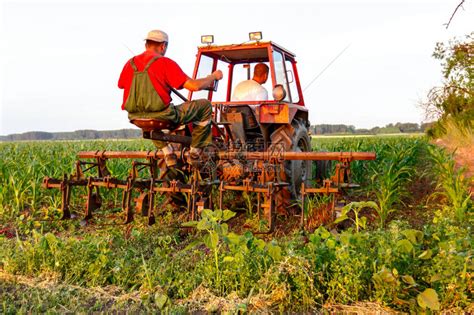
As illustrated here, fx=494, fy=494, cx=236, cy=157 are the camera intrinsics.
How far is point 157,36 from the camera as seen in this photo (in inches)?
197

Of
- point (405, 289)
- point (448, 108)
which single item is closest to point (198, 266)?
point (405, 289)

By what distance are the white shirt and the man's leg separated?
1495 mm

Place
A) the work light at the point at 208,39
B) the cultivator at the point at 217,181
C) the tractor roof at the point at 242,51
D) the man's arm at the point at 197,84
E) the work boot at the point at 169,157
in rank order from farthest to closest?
the work light at the point at 208,39
the tractor roof at the point at 242,51
the work boot at the point at 169,157
the cultivator at the point at 217,181
the man's arm at the point at 197,84

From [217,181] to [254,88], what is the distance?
187 centimetres

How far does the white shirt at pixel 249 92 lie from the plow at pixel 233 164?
22 cm

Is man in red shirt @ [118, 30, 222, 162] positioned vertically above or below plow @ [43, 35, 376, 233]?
above

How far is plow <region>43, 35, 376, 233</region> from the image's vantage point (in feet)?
17.5

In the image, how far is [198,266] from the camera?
12.3 ft

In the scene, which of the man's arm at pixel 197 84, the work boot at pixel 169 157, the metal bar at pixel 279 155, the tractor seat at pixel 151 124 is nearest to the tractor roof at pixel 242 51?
the metal bar at pixel 279 155

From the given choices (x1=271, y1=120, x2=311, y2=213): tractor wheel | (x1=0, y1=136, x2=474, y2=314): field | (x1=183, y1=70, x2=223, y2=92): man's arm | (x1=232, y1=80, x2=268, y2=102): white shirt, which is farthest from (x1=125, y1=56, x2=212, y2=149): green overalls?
(x1=232, y1=80, x2=268, y2=102): white shirt

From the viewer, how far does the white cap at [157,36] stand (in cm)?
500

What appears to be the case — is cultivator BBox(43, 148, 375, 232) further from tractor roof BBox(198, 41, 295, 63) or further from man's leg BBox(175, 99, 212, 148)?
tractor roof BBox(198, 41, 295, 63)

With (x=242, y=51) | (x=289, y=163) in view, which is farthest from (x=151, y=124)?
(x=242, y=51)

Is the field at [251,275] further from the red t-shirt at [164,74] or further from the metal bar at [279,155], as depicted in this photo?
the red t-shirt at [164,74]
